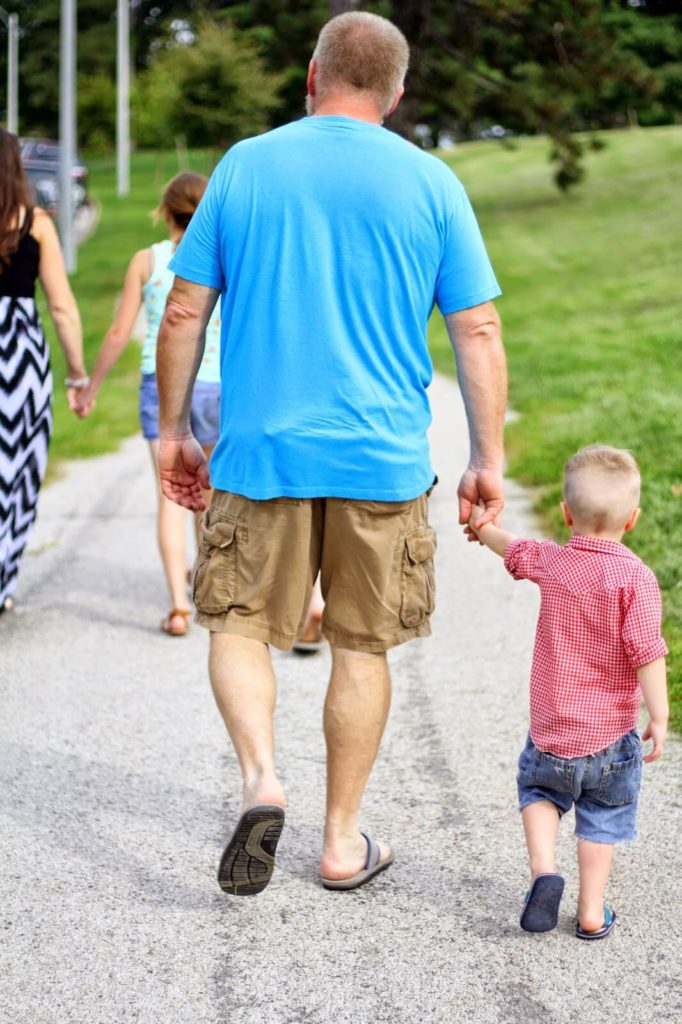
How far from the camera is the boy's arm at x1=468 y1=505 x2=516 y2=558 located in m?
3.29

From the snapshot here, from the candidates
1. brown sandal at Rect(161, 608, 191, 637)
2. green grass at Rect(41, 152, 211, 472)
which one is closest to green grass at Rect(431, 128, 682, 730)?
brown sandal at Rect(161, 608, 191, 637)

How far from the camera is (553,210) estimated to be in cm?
3250

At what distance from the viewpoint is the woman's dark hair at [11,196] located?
5336 mm

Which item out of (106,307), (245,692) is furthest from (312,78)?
(106,307)

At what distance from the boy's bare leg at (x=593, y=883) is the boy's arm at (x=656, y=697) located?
295 mm

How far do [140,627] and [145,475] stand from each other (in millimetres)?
3704

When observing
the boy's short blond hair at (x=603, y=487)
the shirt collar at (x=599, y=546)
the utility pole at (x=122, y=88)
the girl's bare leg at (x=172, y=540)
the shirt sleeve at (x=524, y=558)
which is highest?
the boy's short blond hair at (x=603, y=487)

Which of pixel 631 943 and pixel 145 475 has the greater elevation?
pixel 631 943

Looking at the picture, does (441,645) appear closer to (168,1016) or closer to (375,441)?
(375,441)

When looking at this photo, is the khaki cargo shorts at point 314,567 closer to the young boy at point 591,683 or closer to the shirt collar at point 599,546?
the young boy at point 591,683

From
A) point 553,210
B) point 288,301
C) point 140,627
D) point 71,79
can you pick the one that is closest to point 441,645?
point 140,627

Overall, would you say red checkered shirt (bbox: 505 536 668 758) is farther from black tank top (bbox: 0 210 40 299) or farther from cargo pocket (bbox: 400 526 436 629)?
black tank top (bbox: 0 210 40 299)

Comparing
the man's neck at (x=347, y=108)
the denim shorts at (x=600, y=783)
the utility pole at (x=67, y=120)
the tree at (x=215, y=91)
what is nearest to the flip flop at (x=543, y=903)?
the denim shorts at (x=600, y=783)

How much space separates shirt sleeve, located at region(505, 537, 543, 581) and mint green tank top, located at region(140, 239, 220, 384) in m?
2.58
